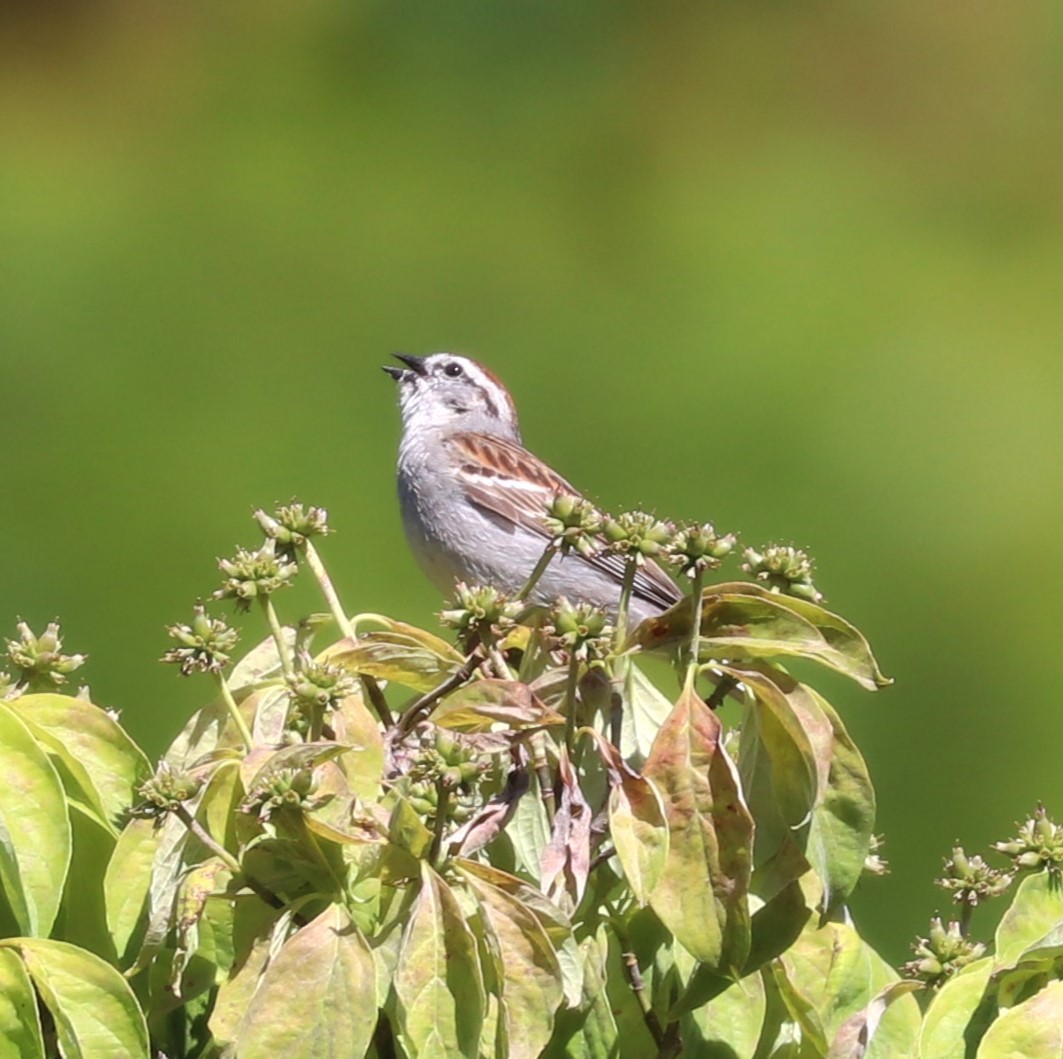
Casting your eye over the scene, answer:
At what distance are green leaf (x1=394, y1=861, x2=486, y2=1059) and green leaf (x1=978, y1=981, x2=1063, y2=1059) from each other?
313 mm

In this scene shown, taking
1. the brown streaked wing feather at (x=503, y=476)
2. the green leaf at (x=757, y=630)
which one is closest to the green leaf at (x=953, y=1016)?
the green leaf at (x=757, y=630)

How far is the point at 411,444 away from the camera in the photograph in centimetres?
360

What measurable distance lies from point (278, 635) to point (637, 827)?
1.03 ft

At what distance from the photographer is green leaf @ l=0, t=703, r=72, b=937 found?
1044 mm

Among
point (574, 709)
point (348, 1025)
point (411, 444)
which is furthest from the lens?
point (411, 444)

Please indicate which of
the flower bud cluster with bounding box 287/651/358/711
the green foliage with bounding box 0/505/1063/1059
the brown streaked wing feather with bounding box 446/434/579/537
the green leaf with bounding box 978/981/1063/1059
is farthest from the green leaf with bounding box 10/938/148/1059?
the brown streaked wing feather with bounding box 446/434/579/537

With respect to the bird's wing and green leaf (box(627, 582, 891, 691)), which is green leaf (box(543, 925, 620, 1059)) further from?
the bird's wing

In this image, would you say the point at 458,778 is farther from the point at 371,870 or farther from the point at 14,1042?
the point at 14,1042

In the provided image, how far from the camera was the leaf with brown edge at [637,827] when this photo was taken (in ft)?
3.41

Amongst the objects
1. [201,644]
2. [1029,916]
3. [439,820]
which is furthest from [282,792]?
[1029,916]

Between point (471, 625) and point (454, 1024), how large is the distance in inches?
12.0

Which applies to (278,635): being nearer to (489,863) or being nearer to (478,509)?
(489,863)

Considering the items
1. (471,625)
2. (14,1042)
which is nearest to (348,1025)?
(14,1042)

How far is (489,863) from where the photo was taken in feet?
3.79
